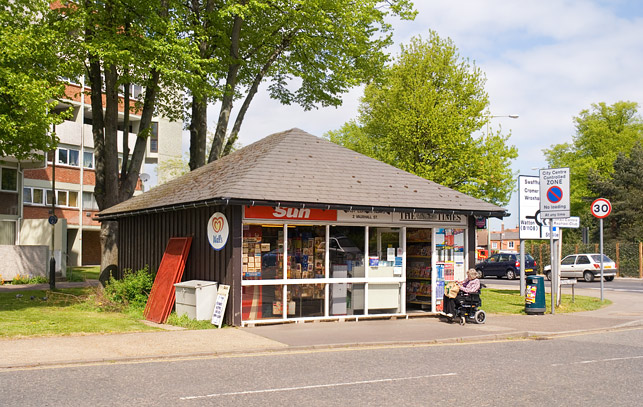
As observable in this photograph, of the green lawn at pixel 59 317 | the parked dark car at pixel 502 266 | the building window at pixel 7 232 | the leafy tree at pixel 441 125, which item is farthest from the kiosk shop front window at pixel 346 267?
the parked dark car at pixel 502 266

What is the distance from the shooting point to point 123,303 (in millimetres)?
18297

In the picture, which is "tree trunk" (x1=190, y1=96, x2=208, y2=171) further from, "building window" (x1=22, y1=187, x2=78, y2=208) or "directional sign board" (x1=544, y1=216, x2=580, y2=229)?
"building window" (x1=22, y1=187, x2=78, y2=208)

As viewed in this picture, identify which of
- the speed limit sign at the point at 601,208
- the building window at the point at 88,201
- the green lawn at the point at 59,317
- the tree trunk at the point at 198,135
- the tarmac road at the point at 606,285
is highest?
the tree trunk at the point at 198,135

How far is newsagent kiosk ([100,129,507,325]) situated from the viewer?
14984mm

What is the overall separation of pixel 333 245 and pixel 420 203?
2578mm

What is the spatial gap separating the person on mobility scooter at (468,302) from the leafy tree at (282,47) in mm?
10541

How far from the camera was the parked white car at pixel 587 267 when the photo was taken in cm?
3981

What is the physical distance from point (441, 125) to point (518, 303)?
50.5 ft

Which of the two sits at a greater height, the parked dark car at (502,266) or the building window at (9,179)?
the building window at (9,179)

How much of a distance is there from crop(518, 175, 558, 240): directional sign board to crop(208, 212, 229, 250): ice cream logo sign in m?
12.0


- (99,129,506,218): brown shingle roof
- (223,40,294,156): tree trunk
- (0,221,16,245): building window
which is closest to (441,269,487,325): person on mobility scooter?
(99,129,506,218): brown shingle roof

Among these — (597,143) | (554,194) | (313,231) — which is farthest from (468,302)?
(597,143)

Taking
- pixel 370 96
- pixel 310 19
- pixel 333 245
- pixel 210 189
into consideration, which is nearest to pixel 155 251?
pixel 210 189

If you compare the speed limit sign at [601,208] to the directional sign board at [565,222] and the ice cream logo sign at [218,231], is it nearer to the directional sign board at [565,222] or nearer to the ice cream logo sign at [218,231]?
the directional sign board at [565,222]
